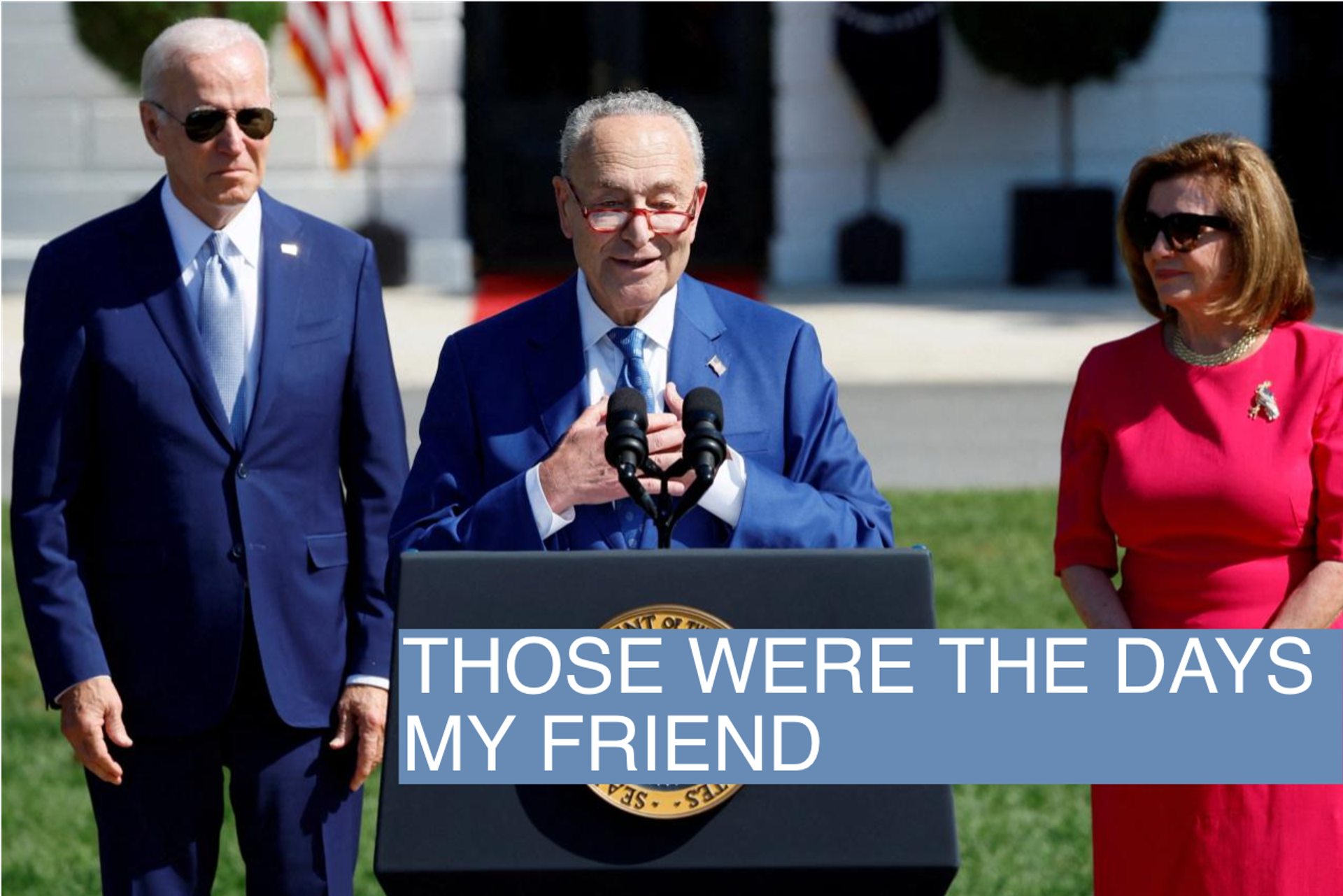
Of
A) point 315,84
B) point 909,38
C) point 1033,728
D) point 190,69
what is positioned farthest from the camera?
point 909,38

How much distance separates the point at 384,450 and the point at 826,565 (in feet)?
4.64

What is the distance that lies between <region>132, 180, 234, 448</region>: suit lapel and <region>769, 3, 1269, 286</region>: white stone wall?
15.5 m

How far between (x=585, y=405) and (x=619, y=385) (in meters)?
0.07

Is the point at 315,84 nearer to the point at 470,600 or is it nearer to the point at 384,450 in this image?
the point at 384,450

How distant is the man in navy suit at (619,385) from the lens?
325 cm

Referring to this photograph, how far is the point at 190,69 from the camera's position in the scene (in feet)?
12.8

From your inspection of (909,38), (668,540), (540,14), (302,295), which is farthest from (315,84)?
(668,540)

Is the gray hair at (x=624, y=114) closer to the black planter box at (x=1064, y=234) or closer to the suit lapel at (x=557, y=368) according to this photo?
the suit lapel at (x=557, y=368)

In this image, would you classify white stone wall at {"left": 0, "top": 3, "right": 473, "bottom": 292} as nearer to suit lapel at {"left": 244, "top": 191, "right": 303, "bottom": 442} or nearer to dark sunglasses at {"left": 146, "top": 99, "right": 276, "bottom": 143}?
suit lapel at {"left": 244, "top": 191, "right": 303, "bottom": 442}

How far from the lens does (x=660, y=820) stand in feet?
9.21

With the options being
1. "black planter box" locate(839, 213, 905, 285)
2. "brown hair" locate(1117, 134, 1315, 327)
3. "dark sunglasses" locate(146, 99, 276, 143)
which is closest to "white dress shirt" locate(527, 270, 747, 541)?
"dark sunglasses" locate(146, 99, 276, 143)

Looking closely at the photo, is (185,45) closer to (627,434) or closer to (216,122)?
(216,122)
